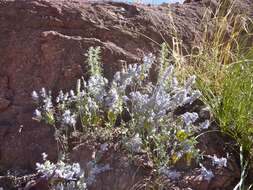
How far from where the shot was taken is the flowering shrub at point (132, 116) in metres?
2.87

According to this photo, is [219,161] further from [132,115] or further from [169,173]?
[132,115]

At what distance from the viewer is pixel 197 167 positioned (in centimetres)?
295

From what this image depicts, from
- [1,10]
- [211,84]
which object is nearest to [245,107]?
[211,84]

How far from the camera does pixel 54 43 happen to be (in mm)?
3531

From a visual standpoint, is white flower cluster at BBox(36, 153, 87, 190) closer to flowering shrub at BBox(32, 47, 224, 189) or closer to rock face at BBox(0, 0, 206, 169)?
flowering shrub at BBox(32, 47, 224, 189)

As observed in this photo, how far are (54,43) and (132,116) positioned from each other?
81 cm

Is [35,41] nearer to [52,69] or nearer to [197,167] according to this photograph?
[52,69]

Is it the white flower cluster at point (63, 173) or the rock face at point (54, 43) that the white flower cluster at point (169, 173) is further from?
the rock face at point (54, 43)

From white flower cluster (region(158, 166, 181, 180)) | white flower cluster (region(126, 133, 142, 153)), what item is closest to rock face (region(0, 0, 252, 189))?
white flower cluster (region(126, 133, 142, 153))

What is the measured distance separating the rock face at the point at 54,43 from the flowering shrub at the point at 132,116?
16 cm

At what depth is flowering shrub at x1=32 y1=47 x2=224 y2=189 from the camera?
2.87m

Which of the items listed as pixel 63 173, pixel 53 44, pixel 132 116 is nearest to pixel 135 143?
pixel 132 116

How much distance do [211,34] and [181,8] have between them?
302 millimetres

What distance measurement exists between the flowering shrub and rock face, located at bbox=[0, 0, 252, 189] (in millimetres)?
164
